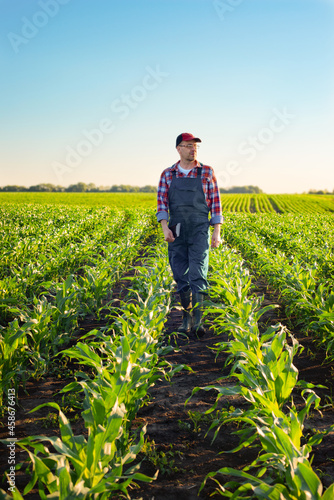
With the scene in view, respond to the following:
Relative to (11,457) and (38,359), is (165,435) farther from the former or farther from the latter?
(38,359)

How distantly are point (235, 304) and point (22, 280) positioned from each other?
3.20 metres

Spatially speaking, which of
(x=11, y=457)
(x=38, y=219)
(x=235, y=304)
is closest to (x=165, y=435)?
(x=11, y=457)

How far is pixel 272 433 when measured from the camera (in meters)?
1.63

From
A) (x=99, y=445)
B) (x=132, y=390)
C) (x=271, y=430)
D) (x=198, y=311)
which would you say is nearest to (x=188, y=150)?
Result: (x=198, y=311)

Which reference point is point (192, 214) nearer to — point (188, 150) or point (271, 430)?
point (188, 150)

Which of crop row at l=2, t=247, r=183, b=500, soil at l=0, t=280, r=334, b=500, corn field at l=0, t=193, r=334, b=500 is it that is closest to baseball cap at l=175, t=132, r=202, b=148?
corn field at l=0, t=193, r=334, b=500

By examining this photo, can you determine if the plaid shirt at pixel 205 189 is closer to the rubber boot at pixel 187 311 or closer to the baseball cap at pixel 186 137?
the baseball cap at pixel 186 137

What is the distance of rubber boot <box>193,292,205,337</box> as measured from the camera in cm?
402

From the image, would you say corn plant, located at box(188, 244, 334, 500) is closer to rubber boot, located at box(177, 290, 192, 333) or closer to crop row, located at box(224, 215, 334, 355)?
crop row, located at box(224, 215, 334, 355)

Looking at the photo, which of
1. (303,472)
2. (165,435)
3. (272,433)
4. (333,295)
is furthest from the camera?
(333,295)

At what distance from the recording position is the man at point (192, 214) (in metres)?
3.96

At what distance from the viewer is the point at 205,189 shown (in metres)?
4.04

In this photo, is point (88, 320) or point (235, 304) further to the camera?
point (88, 320)

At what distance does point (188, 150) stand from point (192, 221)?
804 millimetres
